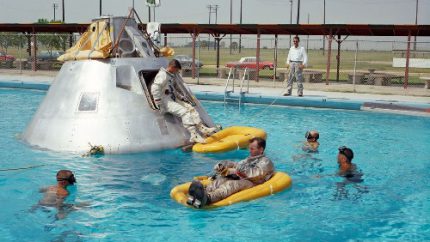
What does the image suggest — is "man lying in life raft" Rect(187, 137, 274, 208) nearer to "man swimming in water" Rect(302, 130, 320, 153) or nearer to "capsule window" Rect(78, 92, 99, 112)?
"man swimming in water" Rect(302, 130, 320, 153)

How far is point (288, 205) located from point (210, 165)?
239cm

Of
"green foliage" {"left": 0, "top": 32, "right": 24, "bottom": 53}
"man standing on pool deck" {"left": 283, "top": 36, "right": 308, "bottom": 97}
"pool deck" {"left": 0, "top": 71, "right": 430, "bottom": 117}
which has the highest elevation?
"green foliage" {"left": 0, "top": 32, "right": 24, "bottom": 53}

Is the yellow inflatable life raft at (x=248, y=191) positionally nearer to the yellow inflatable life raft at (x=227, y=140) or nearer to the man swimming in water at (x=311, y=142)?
the yellow inflatable life raft at (x=227, y=140)

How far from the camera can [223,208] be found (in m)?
6.83

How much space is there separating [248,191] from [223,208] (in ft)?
1.51

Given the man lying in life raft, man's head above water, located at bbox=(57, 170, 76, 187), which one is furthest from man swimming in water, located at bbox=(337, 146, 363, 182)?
man's head above water, located at bbox=(57, 170, 76, 187)

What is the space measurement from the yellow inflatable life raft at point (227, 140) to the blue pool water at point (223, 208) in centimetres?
17

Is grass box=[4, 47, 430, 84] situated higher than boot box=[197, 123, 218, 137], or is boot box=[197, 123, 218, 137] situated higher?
grass box=[4, 47, 430, 84]

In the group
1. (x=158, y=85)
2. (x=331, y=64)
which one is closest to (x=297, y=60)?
(x=158, y=85)

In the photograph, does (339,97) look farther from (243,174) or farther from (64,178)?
(64,178)

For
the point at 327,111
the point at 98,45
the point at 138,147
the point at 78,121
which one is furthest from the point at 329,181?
the point at 327,111

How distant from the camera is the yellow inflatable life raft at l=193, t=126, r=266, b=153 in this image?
32.5 ft

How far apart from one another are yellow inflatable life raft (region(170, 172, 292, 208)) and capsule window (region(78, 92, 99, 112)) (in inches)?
126

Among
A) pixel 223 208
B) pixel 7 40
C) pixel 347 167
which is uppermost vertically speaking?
pixel 7 40
